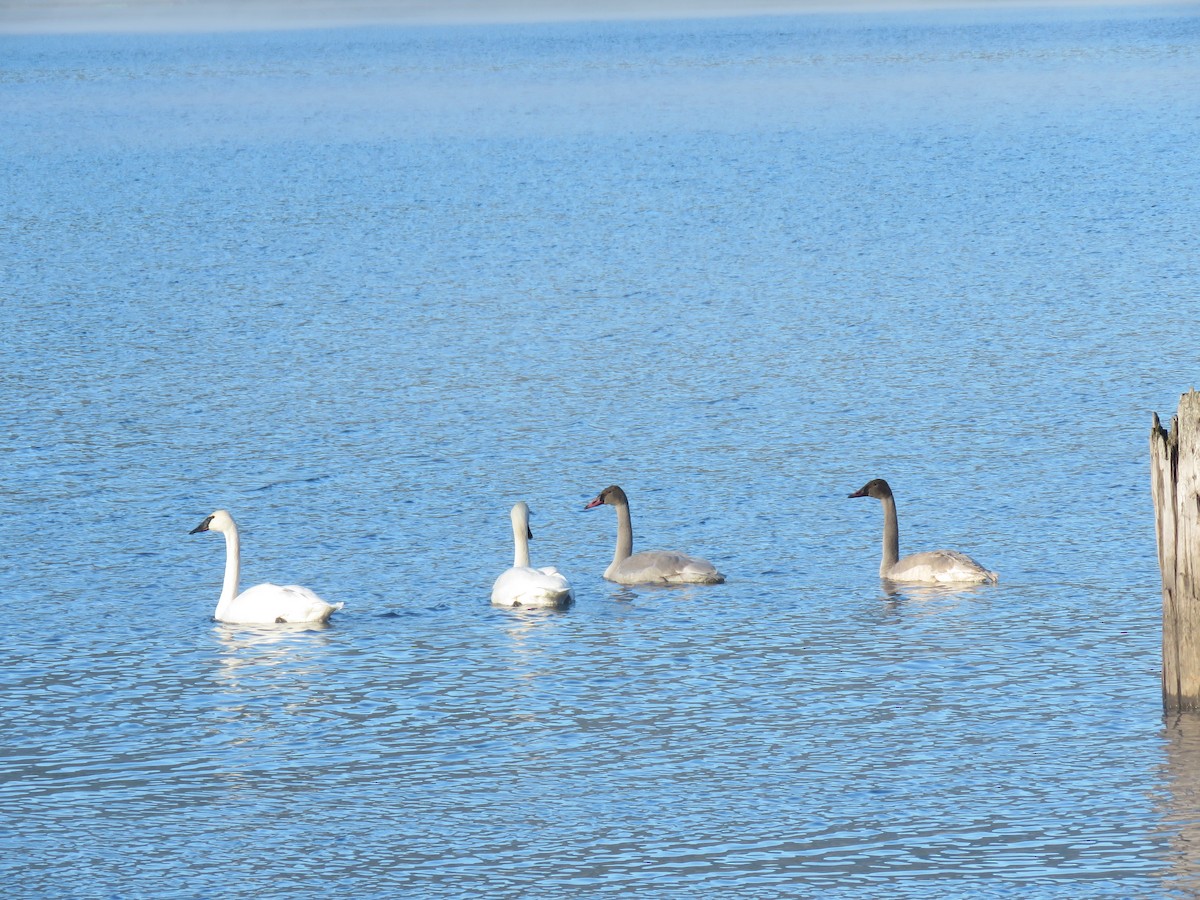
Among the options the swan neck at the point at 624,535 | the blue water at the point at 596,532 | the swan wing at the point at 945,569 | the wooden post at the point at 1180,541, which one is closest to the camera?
the blue water at the point at 596,532

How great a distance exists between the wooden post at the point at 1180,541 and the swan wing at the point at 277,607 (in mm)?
5193

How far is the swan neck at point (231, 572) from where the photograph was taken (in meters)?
13.8

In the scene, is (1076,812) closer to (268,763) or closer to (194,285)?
(268,763)

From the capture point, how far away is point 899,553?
49.2 ft

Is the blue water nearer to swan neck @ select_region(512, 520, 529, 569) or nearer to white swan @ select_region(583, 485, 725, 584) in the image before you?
white swan @ select_region(583, 485, 725, 584)

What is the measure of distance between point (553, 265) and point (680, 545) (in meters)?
15.2

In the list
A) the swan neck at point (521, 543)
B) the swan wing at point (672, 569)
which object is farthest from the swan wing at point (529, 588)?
the swan wing at point (672, 569)

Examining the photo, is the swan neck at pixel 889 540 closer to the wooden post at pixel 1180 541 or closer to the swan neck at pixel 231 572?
the wooden post at pixel 1180 541

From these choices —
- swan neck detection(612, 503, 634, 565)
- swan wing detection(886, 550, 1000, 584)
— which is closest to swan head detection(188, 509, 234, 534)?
swan neck detection(612, 503, 634, 565)

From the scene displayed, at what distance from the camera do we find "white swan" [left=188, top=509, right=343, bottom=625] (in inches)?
523

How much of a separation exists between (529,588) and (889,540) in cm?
264

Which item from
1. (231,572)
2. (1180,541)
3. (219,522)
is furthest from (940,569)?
(219,522)

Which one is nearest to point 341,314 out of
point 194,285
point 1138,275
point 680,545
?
point 194,285

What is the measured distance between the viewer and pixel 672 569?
14219mm
